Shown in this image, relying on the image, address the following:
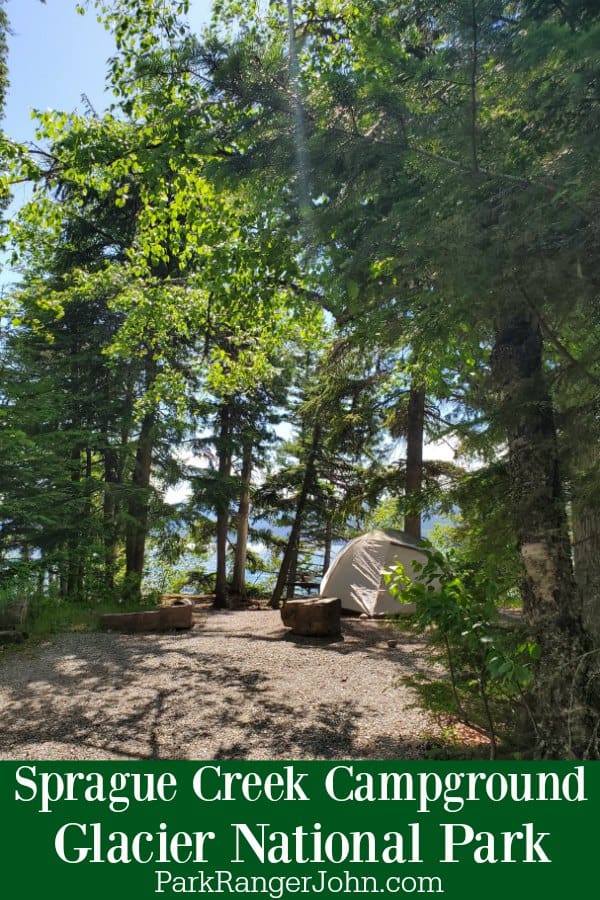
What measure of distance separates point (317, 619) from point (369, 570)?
2922 millimetres

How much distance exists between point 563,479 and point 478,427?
2.14ft

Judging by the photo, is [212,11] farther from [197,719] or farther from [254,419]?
[254,419]

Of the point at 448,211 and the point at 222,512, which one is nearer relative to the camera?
the point at 448,211

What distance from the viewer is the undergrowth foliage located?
3.12 m

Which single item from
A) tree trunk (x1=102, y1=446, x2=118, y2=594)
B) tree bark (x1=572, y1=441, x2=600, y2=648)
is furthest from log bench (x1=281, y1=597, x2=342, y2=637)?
tree bark (x1=572, y1=441, x2=600, y2=648)

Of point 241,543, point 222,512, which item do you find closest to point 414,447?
point 222,512

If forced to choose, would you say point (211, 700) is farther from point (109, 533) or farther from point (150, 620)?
point (109, 533)

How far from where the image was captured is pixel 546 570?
3.71 meters

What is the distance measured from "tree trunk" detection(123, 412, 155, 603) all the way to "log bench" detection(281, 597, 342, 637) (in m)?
4.84

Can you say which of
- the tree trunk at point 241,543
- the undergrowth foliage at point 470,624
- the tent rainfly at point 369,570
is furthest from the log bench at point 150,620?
the undergrowth foliage at point 470,624

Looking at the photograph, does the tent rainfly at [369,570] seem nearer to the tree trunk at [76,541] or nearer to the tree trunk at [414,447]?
the tree trunk at [414,447]

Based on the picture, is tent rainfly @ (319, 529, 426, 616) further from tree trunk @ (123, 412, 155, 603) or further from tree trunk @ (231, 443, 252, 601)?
tree trunk @ (231, 443, 252, 601)

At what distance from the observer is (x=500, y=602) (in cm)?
444

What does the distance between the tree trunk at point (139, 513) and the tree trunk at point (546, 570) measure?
10.4 m
